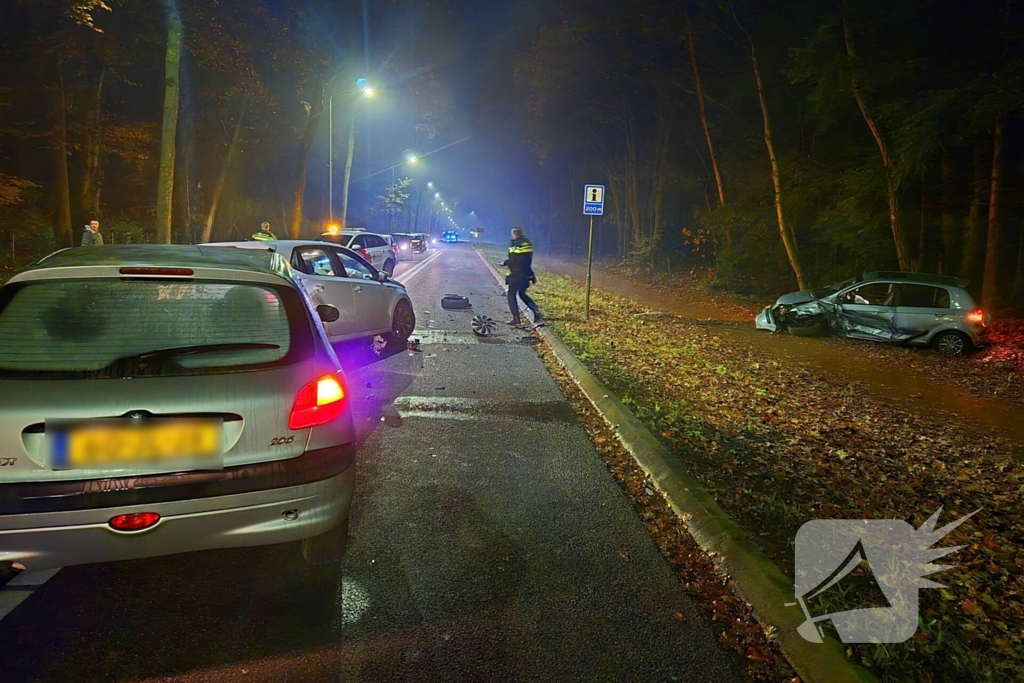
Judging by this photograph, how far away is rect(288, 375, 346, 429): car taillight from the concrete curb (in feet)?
7.80

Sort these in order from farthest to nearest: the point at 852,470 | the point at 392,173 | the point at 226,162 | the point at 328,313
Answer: the point at 392,173, the point at 226,162, the point at 328,313, the point at 852,470

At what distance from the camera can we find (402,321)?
34.4ft

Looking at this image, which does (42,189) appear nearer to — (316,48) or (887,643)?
(316,48)

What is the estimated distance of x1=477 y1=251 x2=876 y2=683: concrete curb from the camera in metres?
2.88

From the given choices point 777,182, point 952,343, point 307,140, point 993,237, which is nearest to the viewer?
point 952,343

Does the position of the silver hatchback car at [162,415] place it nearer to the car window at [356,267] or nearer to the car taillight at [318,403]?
the car taillight at [318,403]

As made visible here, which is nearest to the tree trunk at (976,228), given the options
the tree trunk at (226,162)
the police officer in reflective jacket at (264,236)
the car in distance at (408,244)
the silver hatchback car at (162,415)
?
the police officer in reflective jacket at (264,236)

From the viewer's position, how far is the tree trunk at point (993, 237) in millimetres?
12570

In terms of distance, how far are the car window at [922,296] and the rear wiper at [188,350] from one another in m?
12.0

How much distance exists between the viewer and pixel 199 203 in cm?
3369

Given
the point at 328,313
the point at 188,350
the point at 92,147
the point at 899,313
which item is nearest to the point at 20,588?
the point at 188,350

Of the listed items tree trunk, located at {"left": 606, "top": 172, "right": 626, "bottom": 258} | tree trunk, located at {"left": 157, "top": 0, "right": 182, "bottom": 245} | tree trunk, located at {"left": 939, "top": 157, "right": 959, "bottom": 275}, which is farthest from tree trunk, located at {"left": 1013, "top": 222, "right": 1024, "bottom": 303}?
tree trunk, located at {"left": 606, "top": 172, "right": 626, "bottom": 258}

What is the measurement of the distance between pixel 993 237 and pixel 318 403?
14634 mm

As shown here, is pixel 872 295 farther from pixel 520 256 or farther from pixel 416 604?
pixel 416 604
